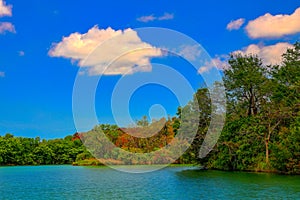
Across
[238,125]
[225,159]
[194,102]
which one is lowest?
[225,159]

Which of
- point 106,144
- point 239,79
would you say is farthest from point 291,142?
point 106,144

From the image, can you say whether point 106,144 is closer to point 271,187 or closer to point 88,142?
point 88,142

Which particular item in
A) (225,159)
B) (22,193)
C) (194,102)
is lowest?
(22,193)

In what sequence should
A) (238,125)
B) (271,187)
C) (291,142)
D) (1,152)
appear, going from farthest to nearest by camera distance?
(1,152), (238,125), (291,142), (271,187)

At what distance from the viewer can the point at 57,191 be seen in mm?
17891

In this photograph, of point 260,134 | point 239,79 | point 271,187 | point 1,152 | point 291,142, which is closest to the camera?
point 271,187

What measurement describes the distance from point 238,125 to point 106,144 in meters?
21.9

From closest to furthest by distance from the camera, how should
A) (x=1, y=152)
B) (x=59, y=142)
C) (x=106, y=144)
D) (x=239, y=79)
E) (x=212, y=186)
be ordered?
(x=212, y=186)
(x=239, y=79)
(x=106, y=144)
(x=1, y=152)
(x=59, y=142)

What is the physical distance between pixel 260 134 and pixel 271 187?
10969mm

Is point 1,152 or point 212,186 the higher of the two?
point 1,152

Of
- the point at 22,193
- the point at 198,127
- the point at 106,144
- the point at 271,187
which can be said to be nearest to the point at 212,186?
the point at 271,187

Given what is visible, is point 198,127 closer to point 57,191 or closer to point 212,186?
point 212,186

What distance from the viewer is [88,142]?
49344mm

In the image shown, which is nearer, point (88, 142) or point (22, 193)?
point (22, 193)
